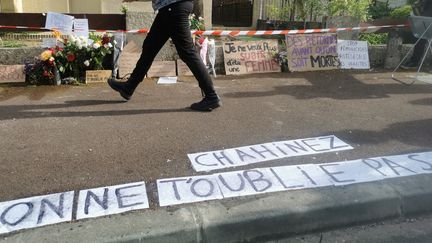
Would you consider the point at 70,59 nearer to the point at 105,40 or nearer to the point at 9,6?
the point at 105,40

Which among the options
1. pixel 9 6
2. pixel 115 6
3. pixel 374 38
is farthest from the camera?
pixel 115 6

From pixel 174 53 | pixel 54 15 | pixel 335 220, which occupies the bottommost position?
pixel 335 220

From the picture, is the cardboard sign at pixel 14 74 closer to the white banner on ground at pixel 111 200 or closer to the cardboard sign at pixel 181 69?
the cardboard sign at pixel 181 69

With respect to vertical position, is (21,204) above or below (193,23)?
below

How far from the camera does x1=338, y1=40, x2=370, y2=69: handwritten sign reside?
780 centimetres

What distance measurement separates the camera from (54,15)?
7.07 m

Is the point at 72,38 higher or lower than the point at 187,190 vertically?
higher

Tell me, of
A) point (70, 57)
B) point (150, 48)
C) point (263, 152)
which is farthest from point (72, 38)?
point (263, 152)

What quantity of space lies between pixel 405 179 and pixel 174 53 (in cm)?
457

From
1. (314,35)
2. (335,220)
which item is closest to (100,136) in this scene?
A: (335,220)

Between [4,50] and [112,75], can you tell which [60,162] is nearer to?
[112,75]

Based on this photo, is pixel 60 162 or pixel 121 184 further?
pixel 60 162

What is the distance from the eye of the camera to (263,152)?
3988 millimetres

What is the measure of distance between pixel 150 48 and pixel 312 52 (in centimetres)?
362
